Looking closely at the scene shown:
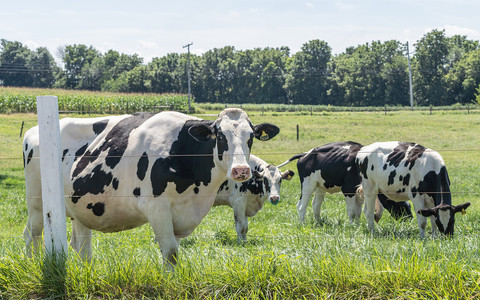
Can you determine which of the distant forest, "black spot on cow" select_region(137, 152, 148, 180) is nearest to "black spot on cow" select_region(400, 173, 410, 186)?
"black spot on cow" select_region(137, 152, 148, 180)

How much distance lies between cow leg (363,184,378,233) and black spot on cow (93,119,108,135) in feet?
17.9

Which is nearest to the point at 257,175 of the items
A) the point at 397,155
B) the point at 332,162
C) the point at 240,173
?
the point at 332,162

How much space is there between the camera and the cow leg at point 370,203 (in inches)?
396

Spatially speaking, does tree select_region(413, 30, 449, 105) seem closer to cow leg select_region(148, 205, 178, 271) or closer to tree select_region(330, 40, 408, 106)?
tree select_region(330, 40, 408, 106)

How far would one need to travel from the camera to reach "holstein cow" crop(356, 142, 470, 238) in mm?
9391

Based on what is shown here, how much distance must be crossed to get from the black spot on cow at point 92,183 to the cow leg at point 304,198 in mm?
6255

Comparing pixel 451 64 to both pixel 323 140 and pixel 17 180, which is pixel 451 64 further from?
pixel 17 180

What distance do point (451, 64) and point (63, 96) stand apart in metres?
72.3

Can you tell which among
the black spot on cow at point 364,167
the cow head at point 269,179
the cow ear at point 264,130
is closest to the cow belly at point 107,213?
the cow ear at point 264,130

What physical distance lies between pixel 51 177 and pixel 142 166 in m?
1.10

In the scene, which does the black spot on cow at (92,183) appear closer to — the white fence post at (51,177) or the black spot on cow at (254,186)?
the white fence post at (51,177)

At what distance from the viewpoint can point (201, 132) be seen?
572 centimetres

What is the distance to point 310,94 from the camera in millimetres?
98750

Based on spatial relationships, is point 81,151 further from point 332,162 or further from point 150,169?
point 332,162
